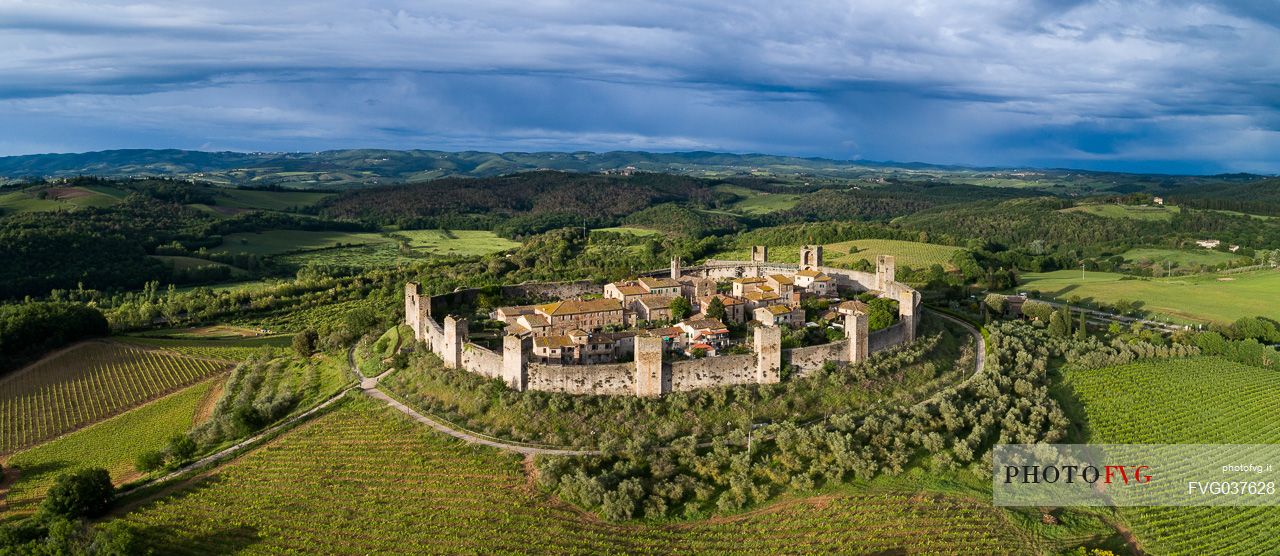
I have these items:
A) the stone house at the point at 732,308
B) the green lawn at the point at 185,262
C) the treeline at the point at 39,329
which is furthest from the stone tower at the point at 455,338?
the green lawn at the point at 185,262

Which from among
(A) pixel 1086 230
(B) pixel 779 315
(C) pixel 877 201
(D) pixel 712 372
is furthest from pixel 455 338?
(C) pixel 877 201

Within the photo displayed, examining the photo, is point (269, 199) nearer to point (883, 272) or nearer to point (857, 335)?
point (883, 272)

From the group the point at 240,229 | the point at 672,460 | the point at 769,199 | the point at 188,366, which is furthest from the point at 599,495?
the point at 769,199

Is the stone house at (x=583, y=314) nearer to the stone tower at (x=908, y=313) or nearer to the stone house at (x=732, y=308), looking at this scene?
the stone house at (x=732, y=308)

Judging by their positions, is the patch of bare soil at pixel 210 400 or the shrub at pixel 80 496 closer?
the shrub at pixel 80 496

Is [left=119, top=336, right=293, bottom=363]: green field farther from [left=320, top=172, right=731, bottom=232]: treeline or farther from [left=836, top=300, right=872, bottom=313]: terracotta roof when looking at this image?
[left=320, top=172, right=731, bottom=232]: treeline

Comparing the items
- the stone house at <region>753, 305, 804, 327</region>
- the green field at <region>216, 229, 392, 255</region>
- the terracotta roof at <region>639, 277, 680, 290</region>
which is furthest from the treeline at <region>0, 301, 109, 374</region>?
the green field at <region>216, 229, 392, 255</region>
